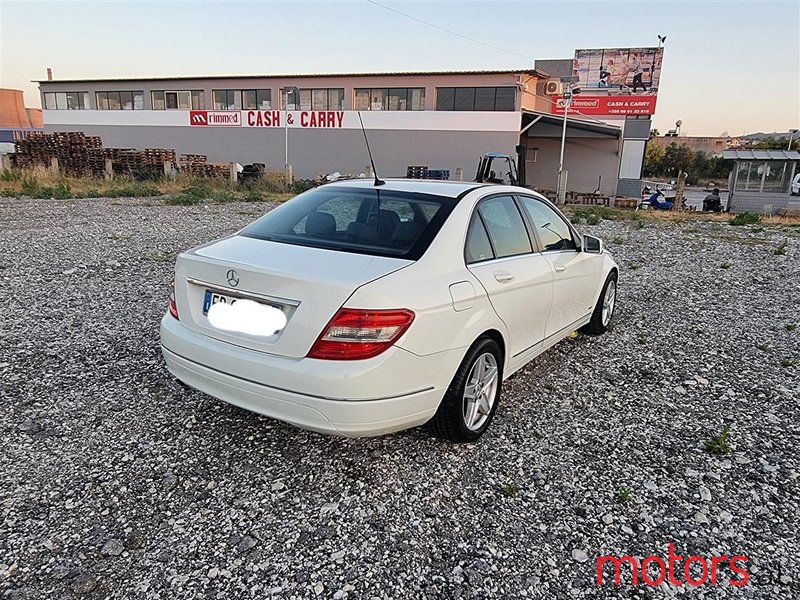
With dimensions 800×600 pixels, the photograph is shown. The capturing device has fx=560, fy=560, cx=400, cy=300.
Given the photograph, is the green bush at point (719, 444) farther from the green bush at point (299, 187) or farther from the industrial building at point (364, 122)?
the industrial building at point (364, 122)

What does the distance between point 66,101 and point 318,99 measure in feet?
70.9

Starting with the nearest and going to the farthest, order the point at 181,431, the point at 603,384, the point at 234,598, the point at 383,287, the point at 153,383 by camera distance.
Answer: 1. the point at 234,598
2. the point at 383,287
3. the point at 181,431
4. the point at 153,383
5. the point at 603,384

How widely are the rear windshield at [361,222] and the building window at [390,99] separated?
32083 mm

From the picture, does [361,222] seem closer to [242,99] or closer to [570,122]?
[570,122]

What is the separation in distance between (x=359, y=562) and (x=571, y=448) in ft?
5.14

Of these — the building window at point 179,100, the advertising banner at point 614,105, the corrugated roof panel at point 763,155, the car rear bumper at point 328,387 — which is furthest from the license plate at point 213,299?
the advertising banner at point 614,105

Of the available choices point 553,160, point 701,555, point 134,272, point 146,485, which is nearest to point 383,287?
point 146,485

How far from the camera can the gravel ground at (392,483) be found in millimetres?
2326

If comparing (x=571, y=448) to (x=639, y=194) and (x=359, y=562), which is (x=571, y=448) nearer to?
(x=359, y=562)

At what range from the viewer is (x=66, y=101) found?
141ft

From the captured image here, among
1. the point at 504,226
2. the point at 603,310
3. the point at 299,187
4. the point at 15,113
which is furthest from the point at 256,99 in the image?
the point at 15,113

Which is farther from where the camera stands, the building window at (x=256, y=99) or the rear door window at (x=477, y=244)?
the building window at (x=256, y=99)

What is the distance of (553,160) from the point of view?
3869 centimetres

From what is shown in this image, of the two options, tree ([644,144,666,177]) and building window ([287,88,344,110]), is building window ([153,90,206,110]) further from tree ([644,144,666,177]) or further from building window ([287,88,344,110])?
tree ([644,144,666,177])
